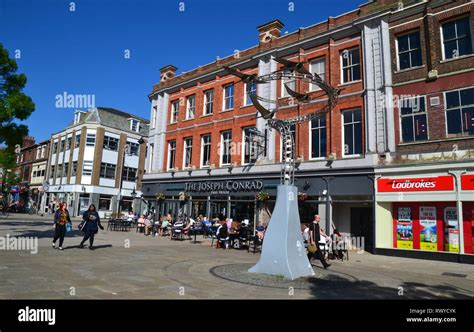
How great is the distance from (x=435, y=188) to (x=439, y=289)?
726cm

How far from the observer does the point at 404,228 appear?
1541 cm

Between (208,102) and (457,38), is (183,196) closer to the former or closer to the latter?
(208,102)

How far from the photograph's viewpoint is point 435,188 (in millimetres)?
14383

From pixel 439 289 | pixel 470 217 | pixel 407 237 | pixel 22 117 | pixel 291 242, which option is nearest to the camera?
pixel 439 289

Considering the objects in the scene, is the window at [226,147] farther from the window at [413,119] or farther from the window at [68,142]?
the window at [68,142]

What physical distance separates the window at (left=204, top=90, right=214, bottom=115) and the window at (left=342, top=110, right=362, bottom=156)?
35.7ft

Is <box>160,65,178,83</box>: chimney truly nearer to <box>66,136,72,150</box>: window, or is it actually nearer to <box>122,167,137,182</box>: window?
<box>122,167,137,182</box>: window

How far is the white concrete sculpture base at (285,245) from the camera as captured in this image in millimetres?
8977

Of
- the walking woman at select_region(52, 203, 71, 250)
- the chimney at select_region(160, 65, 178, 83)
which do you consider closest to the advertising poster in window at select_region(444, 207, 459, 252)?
the walking woman at select_region(52, 203, 71, 250)

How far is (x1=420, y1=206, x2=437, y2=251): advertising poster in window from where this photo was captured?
14.5 metres

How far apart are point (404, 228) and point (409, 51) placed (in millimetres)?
8656

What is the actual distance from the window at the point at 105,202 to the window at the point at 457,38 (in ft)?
130
